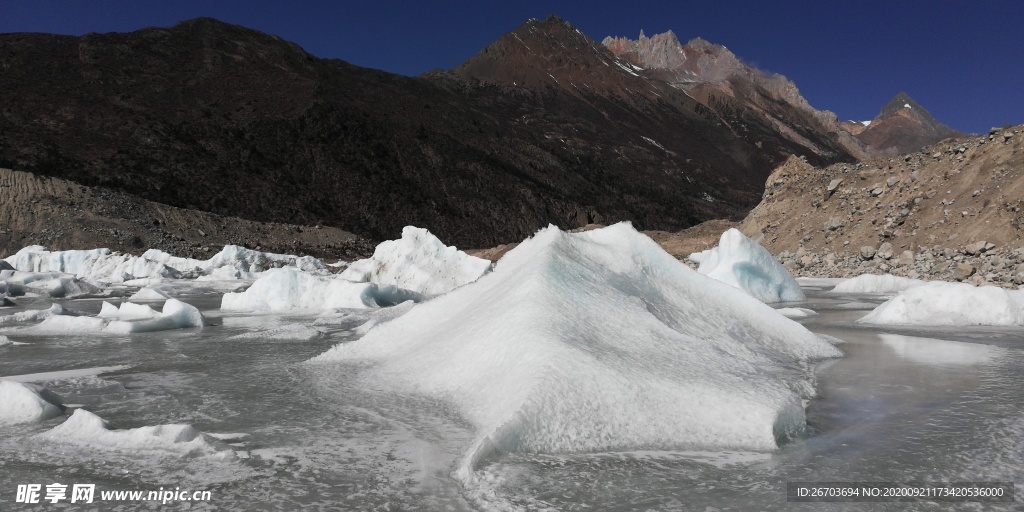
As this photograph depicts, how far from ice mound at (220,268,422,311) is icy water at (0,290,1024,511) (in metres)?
7.32

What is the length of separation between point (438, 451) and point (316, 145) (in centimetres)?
6806

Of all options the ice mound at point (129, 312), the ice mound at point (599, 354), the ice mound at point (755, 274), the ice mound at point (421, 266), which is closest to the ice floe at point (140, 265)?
the ice mound at point (421, 266)

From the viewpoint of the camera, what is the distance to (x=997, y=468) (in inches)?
134

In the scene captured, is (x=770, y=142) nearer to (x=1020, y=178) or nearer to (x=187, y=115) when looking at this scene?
(x=187, y=115)

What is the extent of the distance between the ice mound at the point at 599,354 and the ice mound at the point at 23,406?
2.29 meters

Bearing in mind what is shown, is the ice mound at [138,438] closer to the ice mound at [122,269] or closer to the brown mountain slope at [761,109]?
the ice mound at [122,269]

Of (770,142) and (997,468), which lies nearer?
(997,468)

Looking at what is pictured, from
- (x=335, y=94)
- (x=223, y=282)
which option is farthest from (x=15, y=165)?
(x=335, y=94)

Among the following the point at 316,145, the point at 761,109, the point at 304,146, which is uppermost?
the point at 761,109

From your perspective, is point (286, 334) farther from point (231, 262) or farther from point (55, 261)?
point (55, 261)

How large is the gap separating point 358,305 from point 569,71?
14291cm

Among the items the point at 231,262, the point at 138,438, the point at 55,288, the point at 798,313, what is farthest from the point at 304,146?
the point at 138,438

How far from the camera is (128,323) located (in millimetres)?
9688

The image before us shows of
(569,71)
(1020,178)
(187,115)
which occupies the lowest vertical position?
(1020,178)
